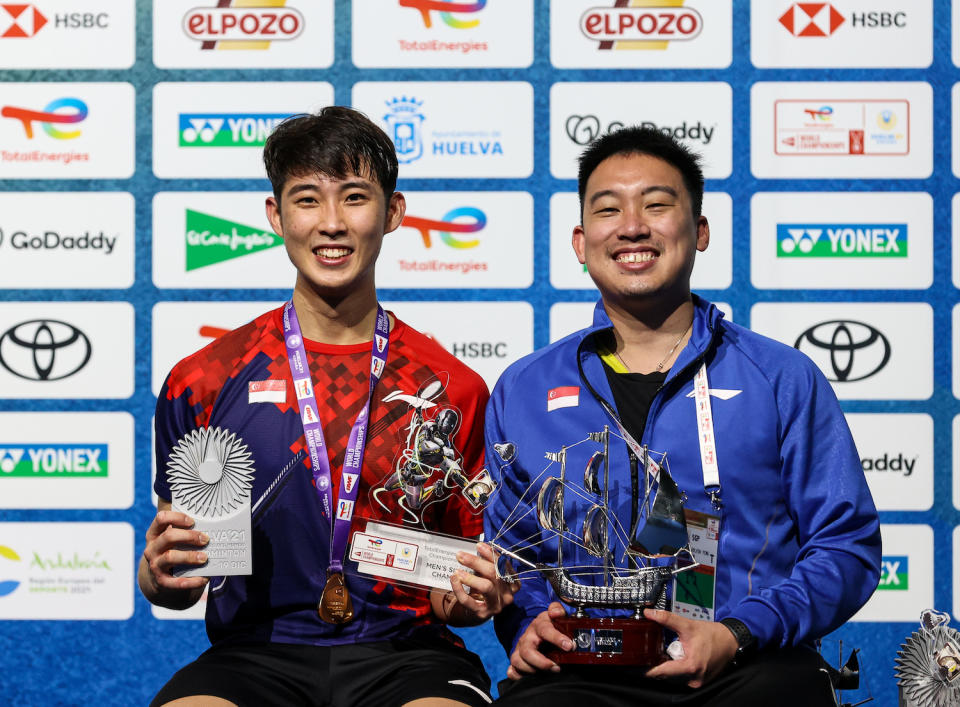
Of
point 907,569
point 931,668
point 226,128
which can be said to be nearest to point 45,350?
point 226,128

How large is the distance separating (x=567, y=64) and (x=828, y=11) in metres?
0.86

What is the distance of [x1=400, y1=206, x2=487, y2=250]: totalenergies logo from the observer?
10.5 ft

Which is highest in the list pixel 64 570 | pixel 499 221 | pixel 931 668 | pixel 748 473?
pixel 499 221

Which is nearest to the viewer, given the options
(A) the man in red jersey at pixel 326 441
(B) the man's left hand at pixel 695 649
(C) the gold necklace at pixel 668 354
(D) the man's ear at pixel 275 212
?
(B) the man's left hand at pixel 695 649

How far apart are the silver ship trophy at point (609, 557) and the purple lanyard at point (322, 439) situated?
322mm

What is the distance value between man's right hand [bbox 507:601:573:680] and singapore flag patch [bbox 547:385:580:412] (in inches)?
17.0

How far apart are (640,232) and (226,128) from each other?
177 centimetres

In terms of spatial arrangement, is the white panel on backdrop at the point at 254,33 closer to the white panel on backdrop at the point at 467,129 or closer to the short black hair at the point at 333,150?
the white panel on backdrop at the point at 467,129

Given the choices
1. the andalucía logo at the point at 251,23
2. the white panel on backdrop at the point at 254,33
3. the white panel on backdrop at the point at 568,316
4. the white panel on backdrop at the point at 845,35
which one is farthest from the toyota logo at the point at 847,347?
the andalucía logo at the point at 251,23

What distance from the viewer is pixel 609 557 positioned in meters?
1.70

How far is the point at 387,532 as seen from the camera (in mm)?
1825

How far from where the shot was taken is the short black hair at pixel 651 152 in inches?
82.2

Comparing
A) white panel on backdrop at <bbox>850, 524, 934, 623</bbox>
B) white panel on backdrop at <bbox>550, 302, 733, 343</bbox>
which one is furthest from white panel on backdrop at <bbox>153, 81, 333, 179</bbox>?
white panel on backdrop at <bbox>850, 524, 934, 623</bbox>

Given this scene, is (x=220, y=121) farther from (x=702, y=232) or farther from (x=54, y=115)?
(x=702, y=232)
